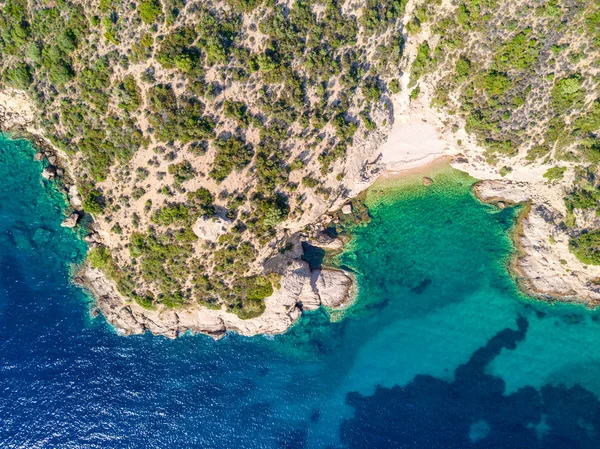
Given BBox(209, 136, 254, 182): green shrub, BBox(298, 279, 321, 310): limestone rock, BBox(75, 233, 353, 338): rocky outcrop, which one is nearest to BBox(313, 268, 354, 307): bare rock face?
BBox(75, 233, 353, 338): rocky outcrop

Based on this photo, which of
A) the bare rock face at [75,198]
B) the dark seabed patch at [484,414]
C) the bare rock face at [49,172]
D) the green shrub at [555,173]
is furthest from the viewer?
the dark seabed patch at [484,414]

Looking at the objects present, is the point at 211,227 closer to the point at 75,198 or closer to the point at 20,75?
the point at 75,198

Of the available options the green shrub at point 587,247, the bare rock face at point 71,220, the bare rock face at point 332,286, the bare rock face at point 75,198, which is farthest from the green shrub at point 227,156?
the green shrub at point 587,247

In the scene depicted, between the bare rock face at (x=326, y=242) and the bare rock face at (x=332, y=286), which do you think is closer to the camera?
the bare rock face at (x=326, y=242)

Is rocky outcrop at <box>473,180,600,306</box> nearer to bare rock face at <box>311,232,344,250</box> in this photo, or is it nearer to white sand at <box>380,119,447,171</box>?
white sand at <box>380,119,447,171</box>

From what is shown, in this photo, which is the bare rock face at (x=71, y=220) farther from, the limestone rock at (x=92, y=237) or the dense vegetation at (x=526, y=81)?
the dense vegetation at (x=526, y=81)

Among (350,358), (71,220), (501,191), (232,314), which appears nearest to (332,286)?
(350,358)
